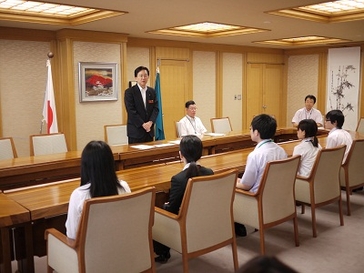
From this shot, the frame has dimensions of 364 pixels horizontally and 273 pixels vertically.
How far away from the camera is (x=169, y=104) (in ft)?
26.5

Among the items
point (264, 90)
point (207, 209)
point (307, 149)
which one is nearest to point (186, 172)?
point (207, 209)

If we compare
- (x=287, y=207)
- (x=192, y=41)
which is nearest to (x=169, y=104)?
(x=192, y=41)

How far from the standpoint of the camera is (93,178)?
7.30 feet

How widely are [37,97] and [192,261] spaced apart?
4.18m

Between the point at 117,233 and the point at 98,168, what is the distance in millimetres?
372

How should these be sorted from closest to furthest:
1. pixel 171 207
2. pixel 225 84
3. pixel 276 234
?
pixel 171 207 < pixel 276 234 < pixel 225 84

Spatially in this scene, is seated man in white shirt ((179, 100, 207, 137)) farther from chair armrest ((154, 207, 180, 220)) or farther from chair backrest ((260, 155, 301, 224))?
chair armrest ((154, 207, 180, 220))

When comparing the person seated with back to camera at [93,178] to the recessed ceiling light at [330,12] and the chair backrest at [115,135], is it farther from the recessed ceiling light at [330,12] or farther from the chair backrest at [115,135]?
the recessed ceiling light at [330,12]

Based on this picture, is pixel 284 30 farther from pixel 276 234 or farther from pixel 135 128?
pixel 276 234

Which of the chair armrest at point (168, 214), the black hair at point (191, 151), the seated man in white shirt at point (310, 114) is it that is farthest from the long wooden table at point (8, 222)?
the seated man in white shirt at point (310, 114)

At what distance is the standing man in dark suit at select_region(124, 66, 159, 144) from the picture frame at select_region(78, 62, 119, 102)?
4.80 feet

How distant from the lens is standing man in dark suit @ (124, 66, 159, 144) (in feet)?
17.1

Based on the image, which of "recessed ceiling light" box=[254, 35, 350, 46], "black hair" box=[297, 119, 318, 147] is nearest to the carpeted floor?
"black hair" box=[297, 119, 318, 147]

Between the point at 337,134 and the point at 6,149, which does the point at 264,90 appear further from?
the point at 6,149
